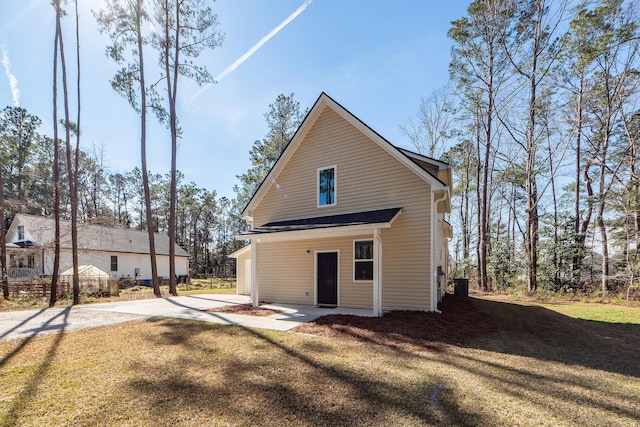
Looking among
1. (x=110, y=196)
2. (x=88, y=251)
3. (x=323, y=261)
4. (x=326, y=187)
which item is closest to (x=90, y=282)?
(x=88, y=251)

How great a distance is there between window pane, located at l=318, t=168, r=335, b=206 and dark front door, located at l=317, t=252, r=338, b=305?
1.87 meters

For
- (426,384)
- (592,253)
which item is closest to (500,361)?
(426,384)

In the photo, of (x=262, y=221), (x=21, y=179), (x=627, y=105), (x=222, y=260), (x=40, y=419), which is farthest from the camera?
(x=222, y=260)

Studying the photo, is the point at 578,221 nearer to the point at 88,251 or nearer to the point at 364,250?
the point at 364,250

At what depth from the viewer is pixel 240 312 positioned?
9055 millimetres

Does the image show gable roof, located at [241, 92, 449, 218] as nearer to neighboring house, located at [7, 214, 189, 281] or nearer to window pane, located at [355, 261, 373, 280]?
window pane, located at [355, 261, 373, 280]

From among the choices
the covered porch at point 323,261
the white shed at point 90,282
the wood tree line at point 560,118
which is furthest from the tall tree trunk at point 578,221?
the white shed at point 90,282

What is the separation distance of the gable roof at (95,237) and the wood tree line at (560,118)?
26.8 meters

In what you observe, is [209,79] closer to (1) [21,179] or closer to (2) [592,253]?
(2) [592,253]

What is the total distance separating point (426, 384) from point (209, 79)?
17600mm

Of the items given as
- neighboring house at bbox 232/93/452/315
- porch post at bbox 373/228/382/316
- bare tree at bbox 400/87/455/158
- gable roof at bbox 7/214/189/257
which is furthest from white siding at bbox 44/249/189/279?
bare tree at bbox 400/87/455/158

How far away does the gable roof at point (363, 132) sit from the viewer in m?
8.56

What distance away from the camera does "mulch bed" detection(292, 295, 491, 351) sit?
19.3ft

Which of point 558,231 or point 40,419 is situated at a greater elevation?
point 558,231
